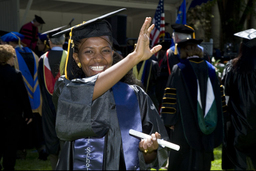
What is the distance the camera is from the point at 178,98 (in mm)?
4191

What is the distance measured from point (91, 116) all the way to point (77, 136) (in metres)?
0.13

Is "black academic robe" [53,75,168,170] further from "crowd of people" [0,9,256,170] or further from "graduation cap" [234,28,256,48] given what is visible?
"graduation cap" [234,28,256,48]

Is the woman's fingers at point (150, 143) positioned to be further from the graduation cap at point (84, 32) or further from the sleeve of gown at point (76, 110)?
the graduation cap at point (84, 32)

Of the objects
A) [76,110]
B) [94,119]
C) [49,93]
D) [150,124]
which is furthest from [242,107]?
[76,110]

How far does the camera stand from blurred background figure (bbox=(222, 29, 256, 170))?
4.63m

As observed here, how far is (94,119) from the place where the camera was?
1782mm

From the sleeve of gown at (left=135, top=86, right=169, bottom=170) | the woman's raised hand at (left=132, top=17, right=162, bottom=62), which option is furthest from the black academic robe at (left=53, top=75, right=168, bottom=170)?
the woman's raised hand at (left=132, top=17, right=162, bottom=62)

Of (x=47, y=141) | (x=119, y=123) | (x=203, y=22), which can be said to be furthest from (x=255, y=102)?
(x=203, y=22)

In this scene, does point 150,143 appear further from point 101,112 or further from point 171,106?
point 171,106

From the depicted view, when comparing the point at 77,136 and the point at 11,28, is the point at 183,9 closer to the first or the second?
the point at 11,28

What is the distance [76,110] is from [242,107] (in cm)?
→ 354

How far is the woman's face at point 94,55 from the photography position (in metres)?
1.91

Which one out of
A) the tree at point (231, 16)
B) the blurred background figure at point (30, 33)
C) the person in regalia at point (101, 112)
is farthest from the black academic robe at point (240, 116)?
the tree at point (231, 16)

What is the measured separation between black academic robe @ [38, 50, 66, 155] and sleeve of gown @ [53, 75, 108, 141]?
2.96m
